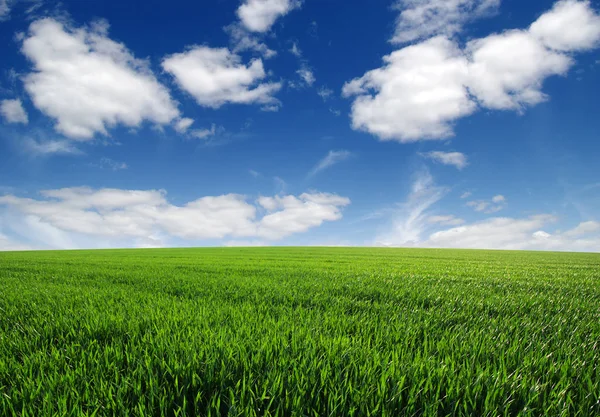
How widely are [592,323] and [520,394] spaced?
129 inches

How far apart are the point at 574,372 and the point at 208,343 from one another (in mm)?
3141

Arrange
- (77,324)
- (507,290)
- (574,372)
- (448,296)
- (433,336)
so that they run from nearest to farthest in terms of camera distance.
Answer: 1. (574,372)
2. (433,336)
3. (77,324)
4. (448,296)
5. (507,290)

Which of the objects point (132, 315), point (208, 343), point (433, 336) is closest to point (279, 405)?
point (208, 343)

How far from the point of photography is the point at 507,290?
24.1 feet

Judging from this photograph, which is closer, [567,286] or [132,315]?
[132,315]

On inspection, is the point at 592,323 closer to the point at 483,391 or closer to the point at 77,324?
the point at 483,391

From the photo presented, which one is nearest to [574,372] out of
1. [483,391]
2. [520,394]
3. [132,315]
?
Answer: [520,394]

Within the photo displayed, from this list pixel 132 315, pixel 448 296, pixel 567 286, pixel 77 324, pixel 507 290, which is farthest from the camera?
pixel 567 286

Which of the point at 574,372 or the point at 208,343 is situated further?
the point at 208,343

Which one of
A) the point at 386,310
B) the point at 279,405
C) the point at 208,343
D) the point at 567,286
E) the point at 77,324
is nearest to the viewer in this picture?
the point at 279,405

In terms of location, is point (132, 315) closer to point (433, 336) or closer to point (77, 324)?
point (77, 324)

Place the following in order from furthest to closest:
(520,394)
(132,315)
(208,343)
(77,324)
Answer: (132,315)
(77,324)
(208,343)
(520,394)

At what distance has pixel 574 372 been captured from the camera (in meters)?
2.68

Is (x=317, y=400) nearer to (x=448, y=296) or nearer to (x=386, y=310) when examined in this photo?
(x=386, y=310)
